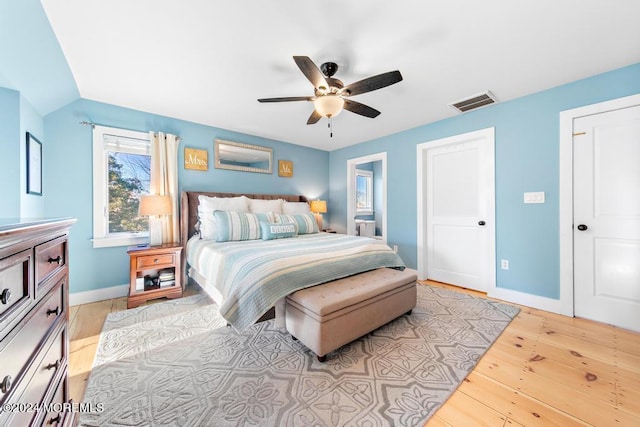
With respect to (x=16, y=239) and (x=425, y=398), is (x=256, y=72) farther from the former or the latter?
(x=425, y=398)

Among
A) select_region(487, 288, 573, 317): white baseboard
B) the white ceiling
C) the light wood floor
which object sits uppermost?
the white ceiling

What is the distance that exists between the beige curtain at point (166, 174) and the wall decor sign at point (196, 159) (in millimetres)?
157

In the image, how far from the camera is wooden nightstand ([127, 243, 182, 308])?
2.79 meters

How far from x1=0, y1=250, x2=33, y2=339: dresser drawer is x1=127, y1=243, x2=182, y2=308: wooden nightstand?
2404 millimetres

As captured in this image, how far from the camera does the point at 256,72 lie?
233 centimetres

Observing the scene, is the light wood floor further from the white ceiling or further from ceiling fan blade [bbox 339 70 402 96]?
the white ceiling

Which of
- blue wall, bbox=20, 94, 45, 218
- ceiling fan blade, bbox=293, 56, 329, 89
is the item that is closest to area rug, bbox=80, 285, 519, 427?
blue wall, bbox=20, 94, 45, 218

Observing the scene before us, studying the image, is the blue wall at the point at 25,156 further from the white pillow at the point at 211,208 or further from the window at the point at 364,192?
the window at the point at 364,192

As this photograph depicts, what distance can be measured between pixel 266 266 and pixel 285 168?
3.01 meters

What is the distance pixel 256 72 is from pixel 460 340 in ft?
9.81

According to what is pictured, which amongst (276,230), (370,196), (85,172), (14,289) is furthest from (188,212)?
(370,196)

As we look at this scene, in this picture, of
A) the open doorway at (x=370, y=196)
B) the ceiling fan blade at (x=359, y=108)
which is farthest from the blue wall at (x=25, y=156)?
the open doorway at (x=370, y=196)

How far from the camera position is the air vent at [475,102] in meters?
2.81

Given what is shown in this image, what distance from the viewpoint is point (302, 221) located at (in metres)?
3.62
